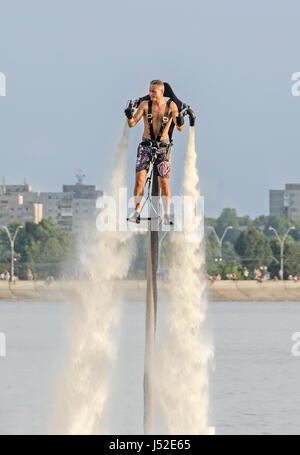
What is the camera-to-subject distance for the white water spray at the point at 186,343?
29.6m

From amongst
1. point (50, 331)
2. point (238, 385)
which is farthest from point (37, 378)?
point (50, 331)

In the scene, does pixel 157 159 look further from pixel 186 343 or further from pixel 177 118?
pixel 186 343

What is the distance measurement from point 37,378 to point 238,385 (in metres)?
15.5

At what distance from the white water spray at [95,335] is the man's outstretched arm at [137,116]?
0.50 m

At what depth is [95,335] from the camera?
30.0 metres

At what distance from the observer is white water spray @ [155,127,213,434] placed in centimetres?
2958

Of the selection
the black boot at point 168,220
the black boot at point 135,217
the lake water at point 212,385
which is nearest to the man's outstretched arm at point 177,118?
the black boot at point 168,220

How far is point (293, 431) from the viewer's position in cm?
5891

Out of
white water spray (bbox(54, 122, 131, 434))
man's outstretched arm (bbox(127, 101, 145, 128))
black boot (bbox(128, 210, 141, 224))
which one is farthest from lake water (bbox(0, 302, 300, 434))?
man's outstretched arm (bbox(127, 101, 145, 128))

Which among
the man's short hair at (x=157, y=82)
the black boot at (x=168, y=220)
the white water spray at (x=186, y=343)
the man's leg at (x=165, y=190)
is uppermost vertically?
the man's short hair at (x=157, y=82)

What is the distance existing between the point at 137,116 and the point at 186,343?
5.84 m

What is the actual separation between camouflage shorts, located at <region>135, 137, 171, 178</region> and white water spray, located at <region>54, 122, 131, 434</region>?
366 mm

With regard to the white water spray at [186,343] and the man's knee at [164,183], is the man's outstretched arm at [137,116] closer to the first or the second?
the man's knee at [164,183]
